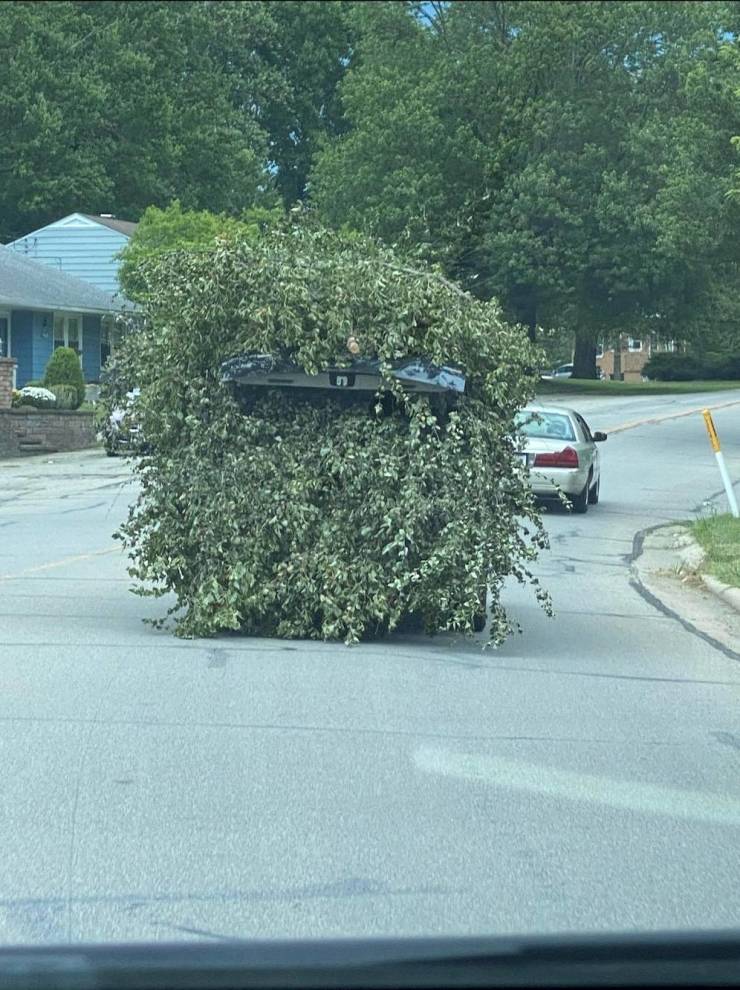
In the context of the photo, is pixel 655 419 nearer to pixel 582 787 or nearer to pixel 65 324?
pixel 65 324

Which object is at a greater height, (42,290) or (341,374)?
(42,290)

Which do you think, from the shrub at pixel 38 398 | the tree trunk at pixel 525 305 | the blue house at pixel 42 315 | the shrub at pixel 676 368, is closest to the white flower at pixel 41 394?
the shrub at pixel 38 398

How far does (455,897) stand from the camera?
535 cm

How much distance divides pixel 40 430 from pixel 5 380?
4.52 ft

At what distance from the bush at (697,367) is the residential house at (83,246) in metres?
32.0

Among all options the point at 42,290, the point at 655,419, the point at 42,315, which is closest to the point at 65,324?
the point at 42,315

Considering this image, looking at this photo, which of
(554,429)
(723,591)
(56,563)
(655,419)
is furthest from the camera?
(655,419)

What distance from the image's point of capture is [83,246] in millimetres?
56906

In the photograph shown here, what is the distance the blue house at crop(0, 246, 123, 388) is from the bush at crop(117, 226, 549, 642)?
105 feet

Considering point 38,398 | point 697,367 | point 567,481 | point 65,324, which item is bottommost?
point 567,481

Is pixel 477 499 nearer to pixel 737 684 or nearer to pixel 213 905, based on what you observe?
pixel 737 684

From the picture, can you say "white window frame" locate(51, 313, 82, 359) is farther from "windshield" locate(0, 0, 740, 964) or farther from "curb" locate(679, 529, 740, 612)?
"curb" locate(679, 529, 740, 612)

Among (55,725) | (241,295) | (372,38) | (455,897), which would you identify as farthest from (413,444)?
(372,38)

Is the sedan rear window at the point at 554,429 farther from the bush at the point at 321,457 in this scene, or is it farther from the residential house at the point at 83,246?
the residential house at the point at 83,246
